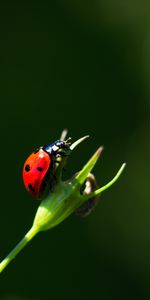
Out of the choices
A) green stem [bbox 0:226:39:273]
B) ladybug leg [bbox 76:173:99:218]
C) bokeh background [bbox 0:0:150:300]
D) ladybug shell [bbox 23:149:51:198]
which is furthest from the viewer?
bokeh background [bbox 0:0:150:300]

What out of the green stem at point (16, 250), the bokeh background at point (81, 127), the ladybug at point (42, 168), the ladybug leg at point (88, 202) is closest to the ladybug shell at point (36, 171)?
the ladybug at point (42, 168)

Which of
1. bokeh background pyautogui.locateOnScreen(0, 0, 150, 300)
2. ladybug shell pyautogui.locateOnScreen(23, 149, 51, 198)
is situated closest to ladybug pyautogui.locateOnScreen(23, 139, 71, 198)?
ladybug shell pyautogui.locateOnScreen(23, 149, 51, 198)

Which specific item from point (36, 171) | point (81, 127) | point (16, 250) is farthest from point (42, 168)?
point (81, 127)

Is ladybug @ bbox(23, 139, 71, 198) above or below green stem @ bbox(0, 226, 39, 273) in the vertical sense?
above

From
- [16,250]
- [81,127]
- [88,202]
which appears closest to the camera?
[16,250]

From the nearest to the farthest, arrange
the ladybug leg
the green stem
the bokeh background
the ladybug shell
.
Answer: the green stem
the ladybug leg
the ladybug shell
the bokeh background

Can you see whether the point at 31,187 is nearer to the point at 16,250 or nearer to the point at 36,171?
the point at 36,171

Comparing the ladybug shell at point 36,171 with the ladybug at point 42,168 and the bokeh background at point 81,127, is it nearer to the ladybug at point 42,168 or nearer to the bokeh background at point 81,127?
the ladybug at point 42,168

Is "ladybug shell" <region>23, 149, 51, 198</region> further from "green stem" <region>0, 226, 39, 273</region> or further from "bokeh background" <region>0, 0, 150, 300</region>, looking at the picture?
"bokeh background" <region>0, 0, 150, 300</region>
